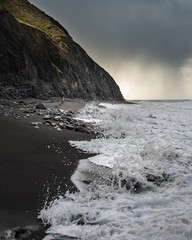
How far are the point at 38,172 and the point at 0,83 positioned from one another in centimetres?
1775

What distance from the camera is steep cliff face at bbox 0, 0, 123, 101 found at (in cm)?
Result: 2100

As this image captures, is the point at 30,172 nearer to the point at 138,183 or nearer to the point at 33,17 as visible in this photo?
the point at 138,183

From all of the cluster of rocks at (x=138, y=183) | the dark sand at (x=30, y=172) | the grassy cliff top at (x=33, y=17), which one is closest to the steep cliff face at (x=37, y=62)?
the grassy cliff top at (x=33, y=17)

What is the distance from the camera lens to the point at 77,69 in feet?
143

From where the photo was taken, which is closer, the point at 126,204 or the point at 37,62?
the point at 126,204

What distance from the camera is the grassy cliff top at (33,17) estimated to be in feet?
130

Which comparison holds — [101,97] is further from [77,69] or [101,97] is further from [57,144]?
[57,144]

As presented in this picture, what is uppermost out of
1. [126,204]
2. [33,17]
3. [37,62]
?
[33,17]

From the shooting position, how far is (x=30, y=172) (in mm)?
3240

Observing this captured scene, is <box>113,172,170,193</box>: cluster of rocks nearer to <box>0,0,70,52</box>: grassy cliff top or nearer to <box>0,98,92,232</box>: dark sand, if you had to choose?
<box>0,98,92,232</box>: dark sand

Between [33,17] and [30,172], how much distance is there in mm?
49676

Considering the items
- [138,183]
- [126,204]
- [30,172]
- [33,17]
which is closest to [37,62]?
[33,17]

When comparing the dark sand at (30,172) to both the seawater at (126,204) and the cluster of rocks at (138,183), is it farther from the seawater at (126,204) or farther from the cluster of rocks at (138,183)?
the cluster of rocks at (138,183)

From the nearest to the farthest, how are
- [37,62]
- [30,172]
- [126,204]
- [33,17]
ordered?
[126,204]
[30,172]
[37,62]
[33,17]
